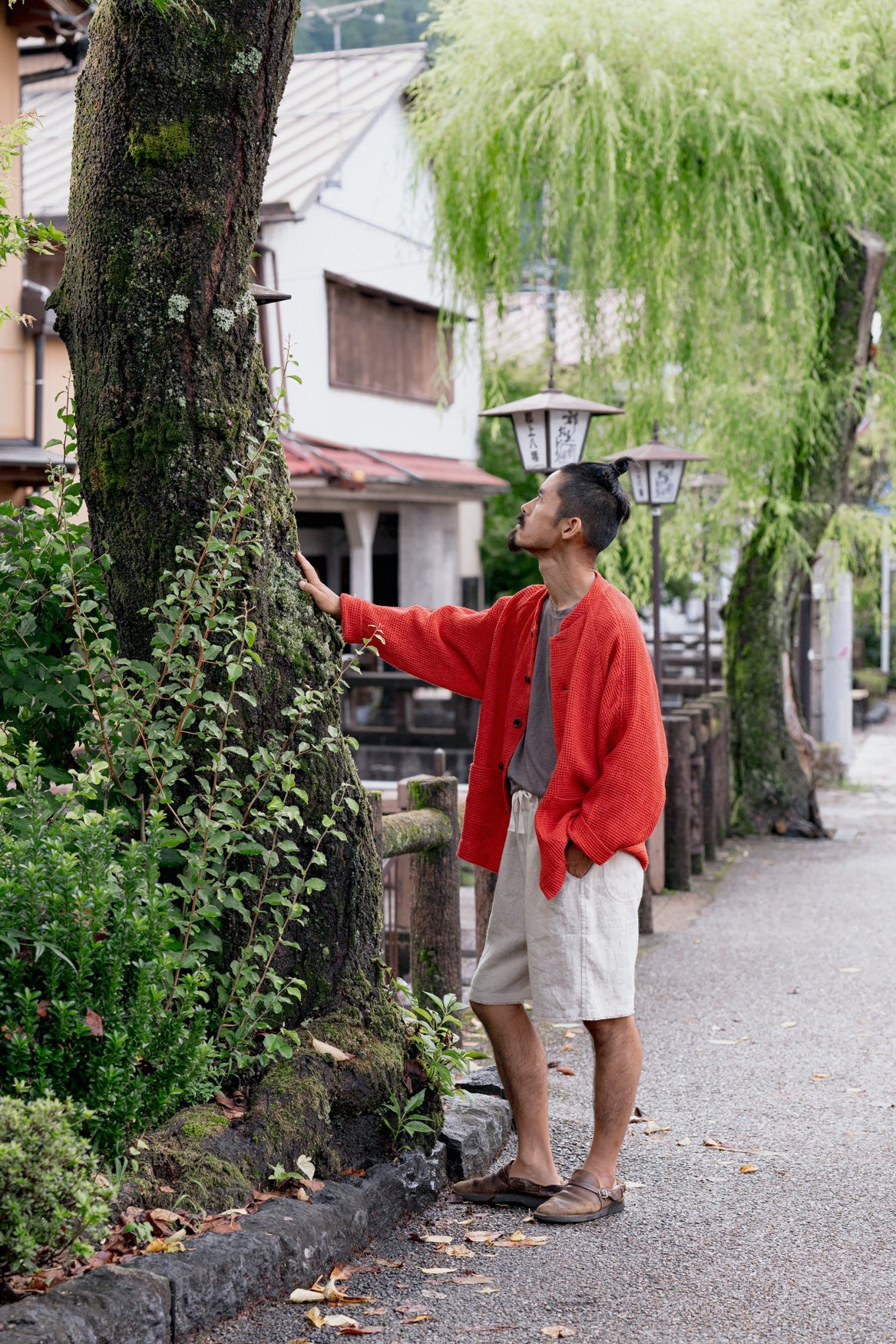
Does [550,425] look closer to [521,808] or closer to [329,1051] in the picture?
[521,808]

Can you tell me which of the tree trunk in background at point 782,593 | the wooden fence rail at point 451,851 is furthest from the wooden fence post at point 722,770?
the wooden fence rail at point 451,851

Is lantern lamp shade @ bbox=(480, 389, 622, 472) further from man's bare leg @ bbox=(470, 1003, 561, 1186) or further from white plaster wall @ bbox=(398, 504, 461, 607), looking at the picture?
white plaster wall @ bbox=(398, 504, 461, 607)

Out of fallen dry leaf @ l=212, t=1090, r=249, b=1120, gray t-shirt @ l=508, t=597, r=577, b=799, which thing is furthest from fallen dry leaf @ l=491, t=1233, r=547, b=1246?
gray t-shirt @ l=508, t=597, r=577, b=799

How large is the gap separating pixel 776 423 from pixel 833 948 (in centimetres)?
504

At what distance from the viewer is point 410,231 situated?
2173cm

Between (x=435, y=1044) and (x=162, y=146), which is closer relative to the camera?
(x=162, y=146)

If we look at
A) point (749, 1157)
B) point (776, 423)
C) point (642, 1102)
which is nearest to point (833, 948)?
point (642, 1102)

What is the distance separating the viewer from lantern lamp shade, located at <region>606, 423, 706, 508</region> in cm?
1088

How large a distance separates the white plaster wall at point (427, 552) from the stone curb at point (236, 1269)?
63.7 feet

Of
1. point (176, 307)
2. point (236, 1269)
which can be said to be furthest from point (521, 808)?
point (176, 307)

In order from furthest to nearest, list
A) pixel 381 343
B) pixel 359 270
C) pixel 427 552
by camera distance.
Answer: pixel 427 552, pixel 381 343, pixel 359 270

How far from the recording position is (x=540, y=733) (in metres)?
4.09

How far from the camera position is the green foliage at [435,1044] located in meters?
4.18

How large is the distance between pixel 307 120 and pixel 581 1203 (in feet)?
63.3
